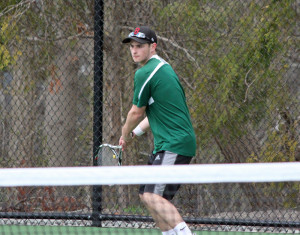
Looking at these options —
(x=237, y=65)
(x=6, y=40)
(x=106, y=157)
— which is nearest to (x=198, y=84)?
(x=237, y=65)

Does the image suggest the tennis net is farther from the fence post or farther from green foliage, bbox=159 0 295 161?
green foliage, bbox=159 0 295 161

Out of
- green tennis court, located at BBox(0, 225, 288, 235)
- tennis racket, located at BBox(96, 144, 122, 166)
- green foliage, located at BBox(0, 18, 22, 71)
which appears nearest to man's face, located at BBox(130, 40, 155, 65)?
tennis racket, located at BBox(96, 144, 122, 166)

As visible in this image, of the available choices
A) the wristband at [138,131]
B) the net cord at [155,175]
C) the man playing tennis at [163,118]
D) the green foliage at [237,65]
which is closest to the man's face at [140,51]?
the man playing tennis at [163,118]

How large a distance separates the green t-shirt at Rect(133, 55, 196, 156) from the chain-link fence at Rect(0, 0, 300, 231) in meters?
1.70

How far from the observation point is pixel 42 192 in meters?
6.87

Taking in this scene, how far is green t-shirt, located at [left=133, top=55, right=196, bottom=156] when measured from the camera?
13.3 ft

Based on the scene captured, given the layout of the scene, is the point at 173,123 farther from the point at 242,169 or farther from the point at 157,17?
the point at 157,17

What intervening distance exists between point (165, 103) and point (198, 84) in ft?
9.10

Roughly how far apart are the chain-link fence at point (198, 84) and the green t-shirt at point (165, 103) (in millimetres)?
1696

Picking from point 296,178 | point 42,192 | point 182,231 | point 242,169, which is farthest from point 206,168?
point 42,192

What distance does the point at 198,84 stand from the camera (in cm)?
681

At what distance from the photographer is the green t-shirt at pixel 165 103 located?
160 inches

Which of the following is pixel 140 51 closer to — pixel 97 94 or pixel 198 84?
pixel 97 94

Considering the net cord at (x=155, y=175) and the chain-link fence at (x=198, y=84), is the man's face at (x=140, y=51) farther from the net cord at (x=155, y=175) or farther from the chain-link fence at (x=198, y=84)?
the chain-link fence at (x=198, y=84)
